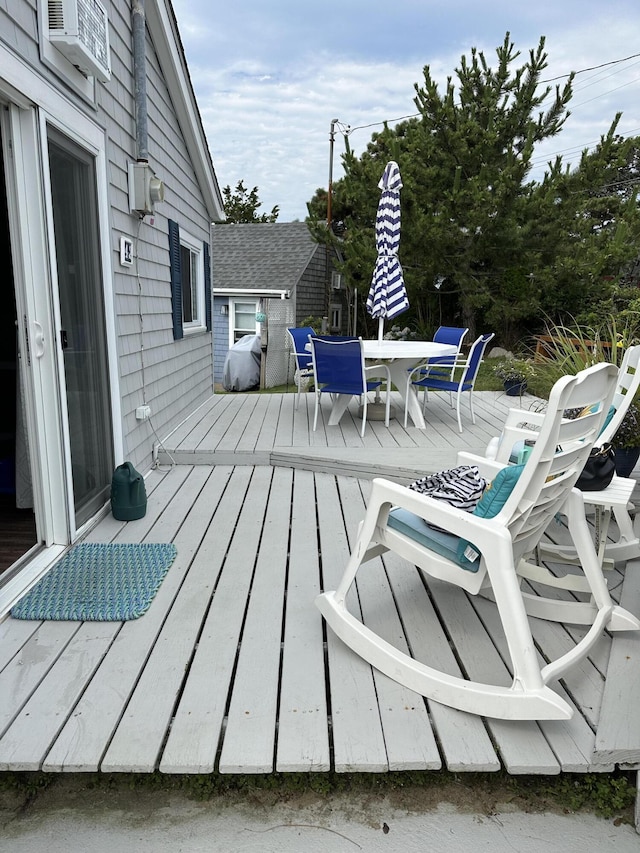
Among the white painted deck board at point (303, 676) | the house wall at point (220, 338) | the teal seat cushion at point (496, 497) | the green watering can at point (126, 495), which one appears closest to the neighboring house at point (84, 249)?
the green watering can at point (126, 495)

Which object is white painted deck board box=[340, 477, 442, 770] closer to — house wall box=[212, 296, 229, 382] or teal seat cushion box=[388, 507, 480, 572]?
teal seat cushion box=[388, 507, 480, 572]

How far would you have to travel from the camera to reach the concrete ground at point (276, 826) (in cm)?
140

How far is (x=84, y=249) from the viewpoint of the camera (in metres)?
3.02

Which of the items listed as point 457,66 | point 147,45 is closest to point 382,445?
point 147,45

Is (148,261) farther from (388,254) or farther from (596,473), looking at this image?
(596,473)

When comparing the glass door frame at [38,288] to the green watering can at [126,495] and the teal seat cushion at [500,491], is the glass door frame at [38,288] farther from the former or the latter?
the teal seat cushion at [500,491]

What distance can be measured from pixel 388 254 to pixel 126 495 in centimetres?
360

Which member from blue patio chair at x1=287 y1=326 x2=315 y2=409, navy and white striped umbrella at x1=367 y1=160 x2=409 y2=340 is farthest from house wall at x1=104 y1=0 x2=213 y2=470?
navy and white striped umbrella at x1=367 y1=160 x2=409 y2=340

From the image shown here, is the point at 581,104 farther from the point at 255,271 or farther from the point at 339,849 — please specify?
A: the point at 339,849

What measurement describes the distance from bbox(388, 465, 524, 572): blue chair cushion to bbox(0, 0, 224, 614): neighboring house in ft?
5.05

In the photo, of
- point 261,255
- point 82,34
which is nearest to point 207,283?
point 82,34

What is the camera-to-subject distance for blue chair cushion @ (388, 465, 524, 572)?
66.9 inches

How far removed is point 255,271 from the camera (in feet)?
47.1

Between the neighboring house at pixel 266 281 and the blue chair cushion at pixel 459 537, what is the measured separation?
1022 centimetres
